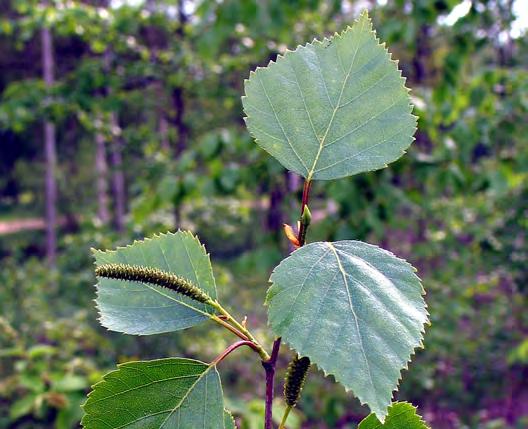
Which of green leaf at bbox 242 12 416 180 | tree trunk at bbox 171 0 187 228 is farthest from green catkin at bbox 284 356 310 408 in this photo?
tree trunk at bbox 171 0 187 228

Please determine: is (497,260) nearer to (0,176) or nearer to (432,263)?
(432,263)

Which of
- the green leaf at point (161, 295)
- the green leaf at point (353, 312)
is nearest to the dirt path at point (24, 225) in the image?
the green leaf at point (161, 295)

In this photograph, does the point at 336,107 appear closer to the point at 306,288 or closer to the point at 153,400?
the point at 306,288

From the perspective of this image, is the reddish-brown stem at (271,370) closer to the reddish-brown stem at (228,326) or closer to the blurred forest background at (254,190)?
the reddish-brown stem at (228,326)

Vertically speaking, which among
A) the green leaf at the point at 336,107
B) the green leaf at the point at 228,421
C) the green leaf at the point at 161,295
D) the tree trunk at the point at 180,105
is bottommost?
the green leaf at the point at 228,421

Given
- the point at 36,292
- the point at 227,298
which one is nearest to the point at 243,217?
the point at 227,298

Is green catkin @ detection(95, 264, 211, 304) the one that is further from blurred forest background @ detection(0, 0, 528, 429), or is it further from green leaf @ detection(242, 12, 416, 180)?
blurred forest background @ detection(0, 0, 528, 429)
